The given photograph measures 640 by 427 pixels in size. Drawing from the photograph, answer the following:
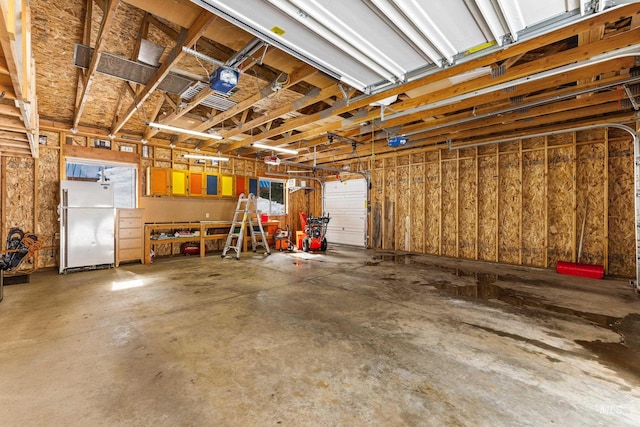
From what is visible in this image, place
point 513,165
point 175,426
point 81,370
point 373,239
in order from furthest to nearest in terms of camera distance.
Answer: point 373,239
point 513,165
point 81,370
point 175,426

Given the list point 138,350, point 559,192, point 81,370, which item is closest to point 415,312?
point 138,350

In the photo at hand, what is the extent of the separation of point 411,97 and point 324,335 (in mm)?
3849

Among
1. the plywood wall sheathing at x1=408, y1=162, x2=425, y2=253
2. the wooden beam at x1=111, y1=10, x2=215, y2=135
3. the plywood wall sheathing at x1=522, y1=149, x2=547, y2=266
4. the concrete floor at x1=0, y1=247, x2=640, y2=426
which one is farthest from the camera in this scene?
the plywood wall sheathing at x1=408, y1=162, x2=425, y2=253

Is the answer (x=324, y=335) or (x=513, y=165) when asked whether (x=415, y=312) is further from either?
(x=513, y=165)

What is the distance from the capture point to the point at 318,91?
176 inches

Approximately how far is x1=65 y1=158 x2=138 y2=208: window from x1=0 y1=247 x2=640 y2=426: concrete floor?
3367 mm

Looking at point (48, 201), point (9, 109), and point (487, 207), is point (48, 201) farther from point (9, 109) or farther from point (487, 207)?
point (487, 207)

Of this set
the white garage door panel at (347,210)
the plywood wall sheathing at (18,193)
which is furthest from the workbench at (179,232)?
the white garage door panel at (347,210)

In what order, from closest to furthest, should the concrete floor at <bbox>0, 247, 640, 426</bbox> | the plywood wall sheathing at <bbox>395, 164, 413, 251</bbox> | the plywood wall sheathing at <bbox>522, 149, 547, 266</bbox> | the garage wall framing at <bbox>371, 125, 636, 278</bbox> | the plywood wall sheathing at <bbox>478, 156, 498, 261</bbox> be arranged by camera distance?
the concrete floor at <bbox>0, 247, 640, 426</bbox>, the garage wall framing at <bbox>371, 125, 636, 278</bbox>, the plywood wall sheathing at <bbox>522, 149, 547, 266</bbox>, the plywood wall sheathing at <bbox>478, 156, 498, 261</bbox>, the plywood wall sheathing at <bbox>395, 164, 413, 251</bbox>

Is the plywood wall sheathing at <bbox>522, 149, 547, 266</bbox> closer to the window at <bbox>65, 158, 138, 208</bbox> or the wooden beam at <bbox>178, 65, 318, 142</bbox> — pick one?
the wooden beam at <bbox>178, 65, 318, 142</bbox>

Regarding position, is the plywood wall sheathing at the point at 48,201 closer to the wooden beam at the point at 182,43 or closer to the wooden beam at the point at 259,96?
the wooden beam at the point at 259,96

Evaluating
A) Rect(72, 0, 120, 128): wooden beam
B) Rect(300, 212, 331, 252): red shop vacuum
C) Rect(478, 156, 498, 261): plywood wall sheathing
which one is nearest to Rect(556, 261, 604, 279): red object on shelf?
Rect(478, 156, 498, 261): plywood wall sheathing

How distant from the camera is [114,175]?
12102mm

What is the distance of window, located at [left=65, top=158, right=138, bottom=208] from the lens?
6993 mm
